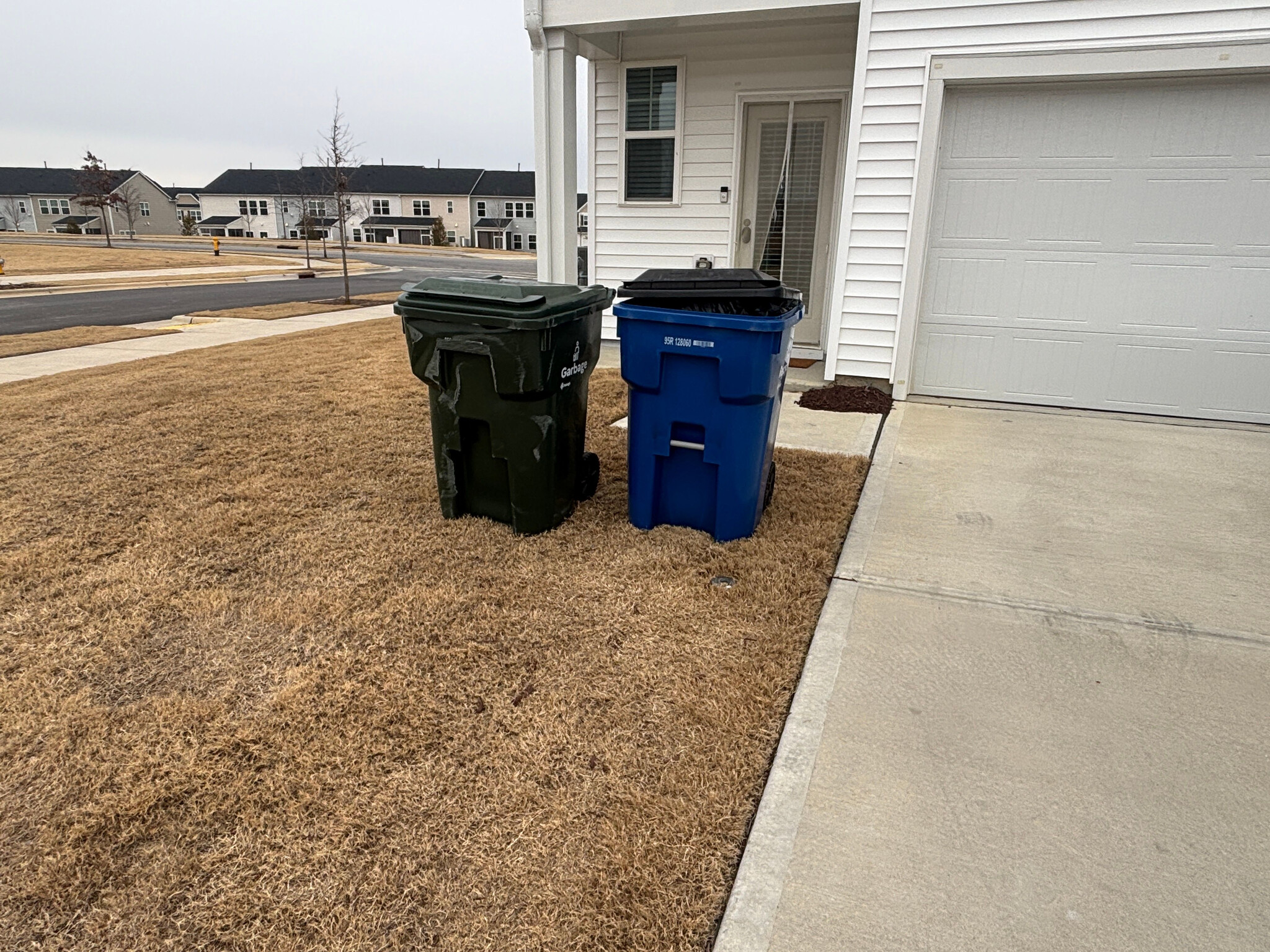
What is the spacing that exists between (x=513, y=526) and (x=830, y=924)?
96.3 inches

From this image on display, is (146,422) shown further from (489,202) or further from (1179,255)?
(489,202)

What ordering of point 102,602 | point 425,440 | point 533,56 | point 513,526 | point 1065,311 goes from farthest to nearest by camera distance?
1. point 533,56
2. point 1065,311
3. point 425,440
4. point 513,526
5. point 102,602

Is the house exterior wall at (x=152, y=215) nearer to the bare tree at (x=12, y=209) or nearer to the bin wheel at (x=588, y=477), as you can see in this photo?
the bare tree at (x=12, y=209)

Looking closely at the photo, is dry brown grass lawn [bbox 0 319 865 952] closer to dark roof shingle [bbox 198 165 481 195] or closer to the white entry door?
the white entry door

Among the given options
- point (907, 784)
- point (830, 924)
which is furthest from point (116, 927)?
point (907, 784)

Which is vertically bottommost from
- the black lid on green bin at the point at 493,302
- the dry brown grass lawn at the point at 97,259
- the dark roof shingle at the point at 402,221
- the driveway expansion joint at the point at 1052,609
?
the driveway expansion joint at the point at 1052,609

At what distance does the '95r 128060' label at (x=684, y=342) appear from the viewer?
3518 millimetres

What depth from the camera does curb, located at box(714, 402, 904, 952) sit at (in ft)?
5.89

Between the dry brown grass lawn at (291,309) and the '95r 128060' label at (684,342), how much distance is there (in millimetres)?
9586

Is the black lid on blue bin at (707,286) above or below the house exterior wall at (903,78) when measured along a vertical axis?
below

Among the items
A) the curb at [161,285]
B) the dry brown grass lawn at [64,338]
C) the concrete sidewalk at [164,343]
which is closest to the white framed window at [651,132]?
the concrete sidewalk at [164,343]

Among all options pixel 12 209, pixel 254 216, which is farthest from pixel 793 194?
pixel 12 209

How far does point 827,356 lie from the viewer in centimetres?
702

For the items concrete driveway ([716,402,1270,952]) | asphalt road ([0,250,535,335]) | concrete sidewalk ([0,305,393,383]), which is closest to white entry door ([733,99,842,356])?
concrete driveway ([716,402,1270,952])
